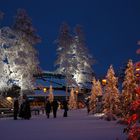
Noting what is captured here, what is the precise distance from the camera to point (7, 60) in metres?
59.2

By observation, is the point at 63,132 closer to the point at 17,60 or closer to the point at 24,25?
the point at 17,60

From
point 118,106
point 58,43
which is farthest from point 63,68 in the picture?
point 118,106

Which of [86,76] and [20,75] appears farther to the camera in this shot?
[86,76]

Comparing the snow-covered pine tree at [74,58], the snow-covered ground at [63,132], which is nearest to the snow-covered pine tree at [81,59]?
the snow-covered pine tree at [74,58]

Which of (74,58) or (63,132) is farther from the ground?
(74,58)

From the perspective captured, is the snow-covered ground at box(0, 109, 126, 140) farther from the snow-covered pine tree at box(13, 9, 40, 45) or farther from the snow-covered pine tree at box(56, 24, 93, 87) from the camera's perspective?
the snow-covered pine tree at box(56, 24, 93, 87)

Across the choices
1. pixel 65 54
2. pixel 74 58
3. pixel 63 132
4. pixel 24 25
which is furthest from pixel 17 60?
pixel 63 132

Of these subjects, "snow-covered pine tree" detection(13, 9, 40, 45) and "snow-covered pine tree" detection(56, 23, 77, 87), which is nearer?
"snow-covered pine tree" detection(13, 9, 40, 45)

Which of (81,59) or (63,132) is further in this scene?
(81,59)

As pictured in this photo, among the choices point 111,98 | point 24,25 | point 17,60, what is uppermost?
point 24,25

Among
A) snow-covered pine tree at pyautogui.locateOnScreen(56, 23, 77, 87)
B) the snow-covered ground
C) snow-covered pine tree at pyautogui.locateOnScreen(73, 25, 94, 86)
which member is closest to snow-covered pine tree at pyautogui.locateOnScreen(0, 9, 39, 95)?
snow-covered pine tree at pyautogui.locateOnScreen(56, 23, 77, 87)

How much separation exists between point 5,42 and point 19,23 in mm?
5933

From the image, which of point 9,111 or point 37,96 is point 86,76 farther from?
point 9,111

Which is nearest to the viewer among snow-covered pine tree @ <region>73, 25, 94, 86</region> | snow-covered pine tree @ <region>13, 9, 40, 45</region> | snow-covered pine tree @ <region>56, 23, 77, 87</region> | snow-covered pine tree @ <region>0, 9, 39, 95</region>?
snow-covered pine tree @ <region>0, 9, 39, 95</region>
